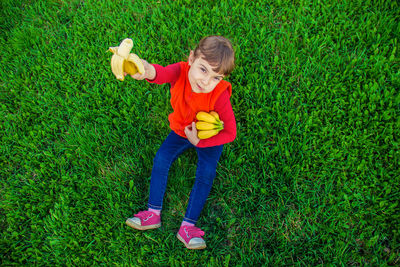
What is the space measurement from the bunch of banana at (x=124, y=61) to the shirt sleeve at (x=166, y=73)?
9.4 inches

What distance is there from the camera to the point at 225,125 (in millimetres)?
2566

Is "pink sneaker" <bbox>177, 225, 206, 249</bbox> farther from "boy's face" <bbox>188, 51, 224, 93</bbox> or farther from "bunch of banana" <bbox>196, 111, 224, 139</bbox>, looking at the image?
"boy's face" <bbox>188, 51, 224, 93</bbox>

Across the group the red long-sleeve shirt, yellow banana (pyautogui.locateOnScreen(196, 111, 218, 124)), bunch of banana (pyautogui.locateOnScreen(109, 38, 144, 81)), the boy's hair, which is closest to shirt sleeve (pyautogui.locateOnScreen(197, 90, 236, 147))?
the red long-sleeve shirt

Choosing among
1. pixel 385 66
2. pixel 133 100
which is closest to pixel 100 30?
pixel 133 100

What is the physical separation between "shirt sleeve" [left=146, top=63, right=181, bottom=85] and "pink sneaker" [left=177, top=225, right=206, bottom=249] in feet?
4.91

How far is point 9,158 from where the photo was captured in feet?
10.5

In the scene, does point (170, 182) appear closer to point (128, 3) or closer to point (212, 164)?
point (212, 164)

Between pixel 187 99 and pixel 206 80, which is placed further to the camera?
pixel 187 99

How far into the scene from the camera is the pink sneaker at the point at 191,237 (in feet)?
8.59

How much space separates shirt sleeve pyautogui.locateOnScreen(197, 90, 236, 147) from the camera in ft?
8.27

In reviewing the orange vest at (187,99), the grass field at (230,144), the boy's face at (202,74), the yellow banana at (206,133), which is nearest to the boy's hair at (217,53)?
the boy's face at (202,74)

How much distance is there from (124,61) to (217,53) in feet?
2.40

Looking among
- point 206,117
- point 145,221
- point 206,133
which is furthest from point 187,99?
point 145,221

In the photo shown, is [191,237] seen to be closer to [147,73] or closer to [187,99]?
[187,99]
